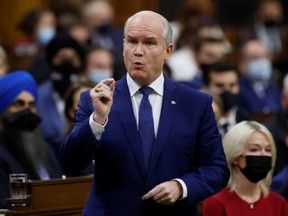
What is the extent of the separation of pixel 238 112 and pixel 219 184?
3342mm

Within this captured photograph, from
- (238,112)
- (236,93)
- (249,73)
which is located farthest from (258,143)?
(249,73)

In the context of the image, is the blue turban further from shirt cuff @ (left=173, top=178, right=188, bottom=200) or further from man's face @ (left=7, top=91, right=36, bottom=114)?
shirt cuff @ (left=173, top=178, right=188, bottom=200)

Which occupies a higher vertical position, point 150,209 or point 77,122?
point 77,122

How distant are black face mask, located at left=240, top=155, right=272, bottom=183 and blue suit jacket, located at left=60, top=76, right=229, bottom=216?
2.89 ft

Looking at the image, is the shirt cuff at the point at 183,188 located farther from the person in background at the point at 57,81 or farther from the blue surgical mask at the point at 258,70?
the blue surgical mask at the point at 258,70

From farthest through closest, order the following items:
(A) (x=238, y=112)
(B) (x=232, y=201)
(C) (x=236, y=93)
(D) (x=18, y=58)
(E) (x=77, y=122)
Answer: (D) (x=18, y=58) → (C) (x=236, y=93) → (A) (x=238, y=112) → (B) (x=232, y=201) → (E) (x=77, y=122)

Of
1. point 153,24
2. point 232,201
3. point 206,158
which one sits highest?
point 153,24

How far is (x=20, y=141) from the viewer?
253 inches

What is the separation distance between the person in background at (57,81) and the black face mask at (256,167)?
2.13 meters

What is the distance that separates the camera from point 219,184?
16.3 ft

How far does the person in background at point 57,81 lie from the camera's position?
8.25 metres

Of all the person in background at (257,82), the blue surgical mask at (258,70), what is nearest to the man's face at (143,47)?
the person in background at (257,82)

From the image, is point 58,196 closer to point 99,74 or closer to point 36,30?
point 99,74

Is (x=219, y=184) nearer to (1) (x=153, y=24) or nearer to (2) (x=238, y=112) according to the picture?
(1) (x=153, y=24)
